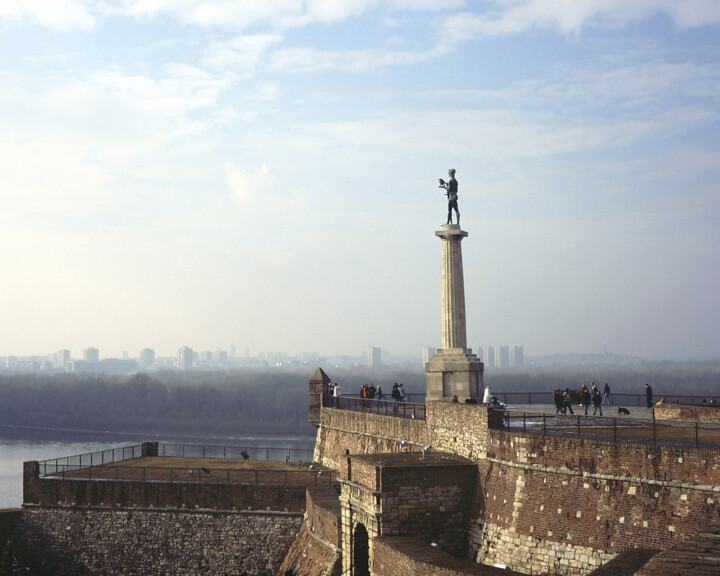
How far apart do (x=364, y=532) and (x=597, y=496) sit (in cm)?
639

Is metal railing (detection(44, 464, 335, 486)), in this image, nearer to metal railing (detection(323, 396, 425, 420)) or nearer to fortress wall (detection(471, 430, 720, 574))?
metal railing (detection(323, 396, 425, 420))

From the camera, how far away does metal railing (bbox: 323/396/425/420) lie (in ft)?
97.0

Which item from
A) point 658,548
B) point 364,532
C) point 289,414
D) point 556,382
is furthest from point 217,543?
point 556,382

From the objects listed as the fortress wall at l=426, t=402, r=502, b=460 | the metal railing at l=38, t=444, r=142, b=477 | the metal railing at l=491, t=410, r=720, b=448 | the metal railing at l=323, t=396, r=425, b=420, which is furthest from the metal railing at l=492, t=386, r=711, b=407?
the metal railing at l=38, t=444, r=142, b=477

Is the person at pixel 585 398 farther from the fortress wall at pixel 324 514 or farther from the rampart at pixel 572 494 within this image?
the fortress wall at pixel 324 514

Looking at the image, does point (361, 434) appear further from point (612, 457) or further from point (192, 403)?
point (192, 403)

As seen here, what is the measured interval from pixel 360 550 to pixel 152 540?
1308 cm

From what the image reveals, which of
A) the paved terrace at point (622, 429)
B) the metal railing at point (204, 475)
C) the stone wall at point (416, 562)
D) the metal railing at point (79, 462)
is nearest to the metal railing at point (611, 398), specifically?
the paved terrace at point (622, 429)

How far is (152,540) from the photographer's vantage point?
3127 centimetres

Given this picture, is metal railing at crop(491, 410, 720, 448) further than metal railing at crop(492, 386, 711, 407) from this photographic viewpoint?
No

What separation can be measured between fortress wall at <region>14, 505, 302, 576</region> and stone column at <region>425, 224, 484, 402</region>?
7.03m

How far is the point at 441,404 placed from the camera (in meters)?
23.3

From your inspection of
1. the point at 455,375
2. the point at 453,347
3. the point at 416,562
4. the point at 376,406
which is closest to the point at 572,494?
the point at 416,562

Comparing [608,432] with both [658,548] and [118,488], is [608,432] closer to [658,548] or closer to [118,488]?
[658,548]
